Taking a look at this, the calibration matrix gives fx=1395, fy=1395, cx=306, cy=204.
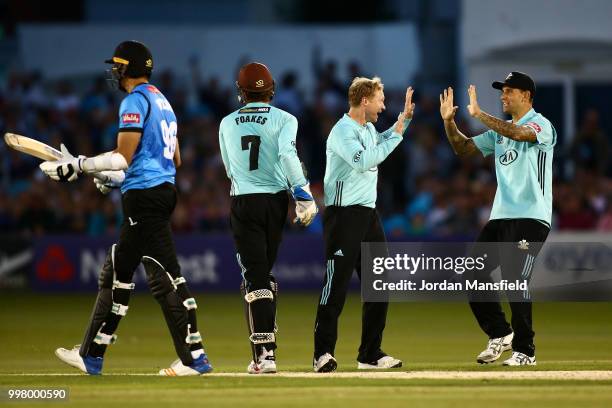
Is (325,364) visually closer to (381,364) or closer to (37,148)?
(381,364)

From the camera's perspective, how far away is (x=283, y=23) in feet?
99.9

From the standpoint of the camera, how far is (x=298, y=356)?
45.9 ft

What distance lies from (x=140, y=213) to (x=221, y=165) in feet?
49.0

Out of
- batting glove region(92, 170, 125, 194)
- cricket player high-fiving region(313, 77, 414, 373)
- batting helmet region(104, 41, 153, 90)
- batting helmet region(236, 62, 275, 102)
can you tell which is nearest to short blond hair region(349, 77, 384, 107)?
cricket player high-fiving region(313, 77, 414, 373)

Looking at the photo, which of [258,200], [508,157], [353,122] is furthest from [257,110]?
[508,157]

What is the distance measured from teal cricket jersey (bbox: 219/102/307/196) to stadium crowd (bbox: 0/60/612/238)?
39.1 ft

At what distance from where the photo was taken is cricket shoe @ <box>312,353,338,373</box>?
1123cm

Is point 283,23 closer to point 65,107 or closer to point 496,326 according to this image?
point 65,107

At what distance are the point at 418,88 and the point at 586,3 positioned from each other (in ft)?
12.1

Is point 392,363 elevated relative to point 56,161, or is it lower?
lower

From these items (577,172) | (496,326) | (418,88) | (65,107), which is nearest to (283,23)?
(418,88)

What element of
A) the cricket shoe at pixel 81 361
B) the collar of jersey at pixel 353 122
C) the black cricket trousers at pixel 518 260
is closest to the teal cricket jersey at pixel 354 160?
the collar of jersey at pixel 353 122

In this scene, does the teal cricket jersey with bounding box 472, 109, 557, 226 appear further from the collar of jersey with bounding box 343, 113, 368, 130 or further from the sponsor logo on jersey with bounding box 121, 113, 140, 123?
the sponsor logo on jersey with bounding box 121, 113, 140, 123

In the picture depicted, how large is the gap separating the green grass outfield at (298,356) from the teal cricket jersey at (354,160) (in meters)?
1.47
